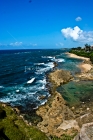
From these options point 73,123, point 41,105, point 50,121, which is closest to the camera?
point 73,123

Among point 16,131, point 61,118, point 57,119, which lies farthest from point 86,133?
point 61,118

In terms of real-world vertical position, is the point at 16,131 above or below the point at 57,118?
above

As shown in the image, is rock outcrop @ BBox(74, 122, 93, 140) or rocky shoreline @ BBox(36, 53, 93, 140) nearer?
rock outcrop @ BBox(74, 122, 93, 140)

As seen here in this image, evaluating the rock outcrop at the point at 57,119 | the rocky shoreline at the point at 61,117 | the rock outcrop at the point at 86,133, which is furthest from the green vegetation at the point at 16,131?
the rock outcrop at the point at 57,119

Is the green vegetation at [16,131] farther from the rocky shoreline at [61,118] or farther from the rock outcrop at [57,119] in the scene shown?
the rock outcrop at [57,119]

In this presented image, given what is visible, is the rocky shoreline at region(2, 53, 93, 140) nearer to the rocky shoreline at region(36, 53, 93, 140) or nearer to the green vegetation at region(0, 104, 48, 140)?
the rocky shoreline at region(36, 53, 93, 140)

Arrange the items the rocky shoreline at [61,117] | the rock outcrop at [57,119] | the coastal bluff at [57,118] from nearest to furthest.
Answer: the rocky shoreline at [61,117], the coastal bluff at [57,118], the rock outcrop at [57,119]

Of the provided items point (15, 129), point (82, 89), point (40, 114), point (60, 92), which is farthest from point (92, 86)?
point (15, 129)

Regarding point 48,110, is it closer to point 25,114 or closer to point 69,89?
point 25,114

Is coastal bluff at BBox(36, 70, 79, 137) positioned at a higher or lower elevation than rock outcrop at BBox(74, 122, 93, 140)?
lower

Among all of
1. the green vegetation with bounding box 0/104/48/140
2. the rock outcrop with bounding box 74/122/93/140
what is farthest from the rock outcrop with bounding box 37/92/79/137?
the rock outcrop with bounding box 74/122/93/140

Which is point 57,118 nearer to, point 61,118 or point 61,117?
point 61,118
